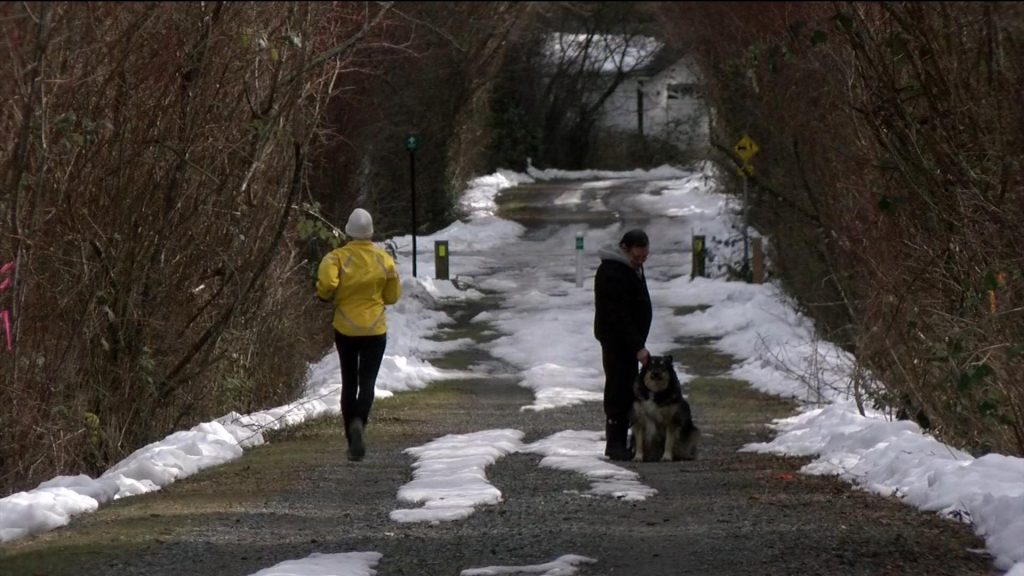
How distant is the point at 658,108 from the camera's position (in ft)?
269

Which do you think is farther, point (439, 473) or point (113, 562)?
point (439, 473)

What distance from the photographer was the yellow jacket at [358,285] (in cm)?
1327

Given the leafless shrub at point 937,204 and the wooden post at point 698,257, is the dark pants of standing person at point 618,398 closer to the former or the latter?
the leafless shrub at point 937,204

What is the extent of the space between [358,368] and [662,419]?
2528 millimetres

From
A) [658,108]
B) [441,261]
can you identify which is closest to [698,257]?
[441,261]

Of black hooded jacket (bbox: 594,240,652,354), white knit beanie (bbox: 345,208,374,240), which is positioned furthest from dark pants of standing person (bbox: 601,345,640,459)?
white knit beanie (bbox: 345,208,374,240)

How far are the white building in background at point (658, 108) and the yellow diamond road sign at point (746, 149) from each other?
39961 mm

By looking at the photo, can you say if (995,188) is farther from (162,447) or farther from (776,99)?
(776,99)

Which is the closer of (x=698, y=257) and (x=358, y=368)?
(x=358, y=368)

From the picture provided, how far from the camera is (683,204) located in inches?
2051

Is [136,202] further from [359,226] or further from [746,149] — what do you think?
[746,149]

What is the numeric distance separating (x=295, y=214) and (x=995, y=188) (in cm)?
799

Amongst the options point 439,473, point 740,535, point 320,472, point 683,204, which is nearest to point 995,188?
point 740,535

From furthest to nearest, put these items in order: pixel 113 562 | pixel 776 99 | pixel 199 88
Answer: pixel 776 99 < pixel 199 88 < pixel 113 562
